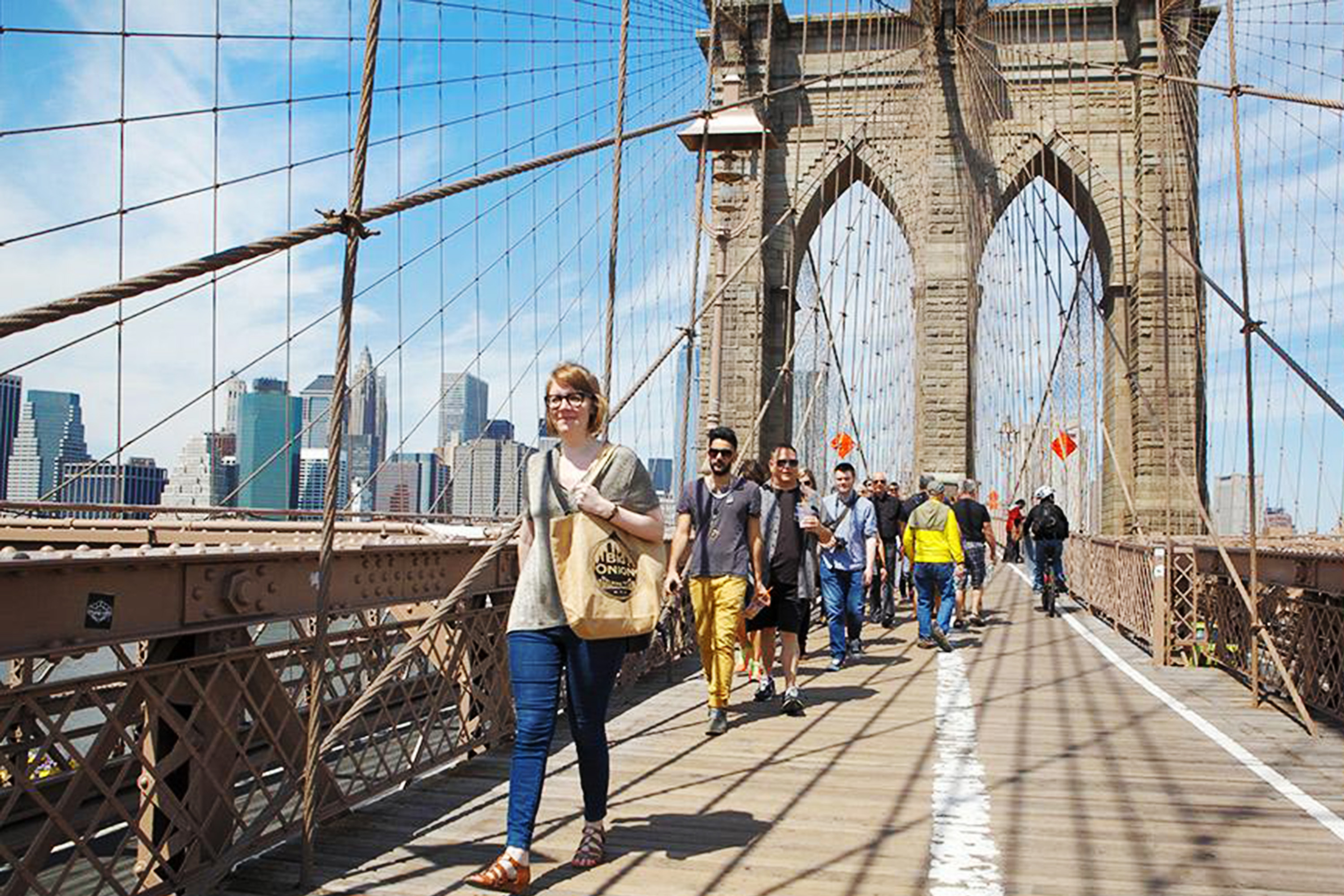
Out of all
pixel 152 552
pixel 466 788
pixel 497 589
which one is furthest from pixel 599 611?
pixel 497 589

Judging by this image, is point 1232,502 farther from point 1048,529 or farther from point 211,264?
point 211,264

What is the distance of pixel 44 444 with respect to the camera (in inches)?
387

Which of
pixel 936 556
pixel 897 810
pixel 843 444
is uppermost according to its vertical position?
pixel 843 444

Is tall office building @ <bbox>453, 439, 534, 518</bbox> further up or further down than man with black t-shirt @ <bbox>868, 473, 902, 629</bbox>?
further up

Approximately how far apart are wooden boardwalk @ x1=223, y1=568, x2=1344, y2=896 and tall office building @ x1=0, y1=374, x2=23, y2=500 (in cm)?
483

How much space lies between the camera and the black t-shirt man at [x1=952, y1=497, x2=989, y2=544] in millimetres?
10109

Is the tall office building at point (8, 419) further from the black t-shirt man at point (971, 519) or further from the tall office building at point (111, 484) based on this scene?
the black t-shirt man at point (971, 519)

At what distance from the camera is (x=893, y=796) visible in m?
3.96

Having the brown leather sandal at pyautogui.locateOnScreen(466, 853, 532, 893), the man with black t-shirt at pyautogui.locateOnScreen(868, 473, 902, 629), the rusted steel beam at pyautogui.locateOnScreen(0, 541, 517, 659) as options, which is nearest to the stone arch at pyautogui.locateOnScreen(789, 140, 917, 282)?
the man with black t-shirt at pyautogui.locateOnScreen(868, 473, 902, 629)

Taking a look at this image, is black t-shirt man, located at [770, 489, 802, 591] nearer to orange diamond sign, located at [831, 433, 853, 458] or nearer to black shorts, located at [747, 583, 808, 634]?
black shorts, located at [747, 583, 808, 634]

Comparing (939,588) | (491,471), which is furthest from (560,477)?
(491,471)

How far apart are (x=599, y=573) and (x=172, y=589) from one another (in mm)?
1007

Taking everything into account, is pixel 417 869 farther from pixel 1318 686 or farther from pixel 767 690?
pixel 1318 686

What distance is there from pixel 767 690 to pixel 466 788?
7.85 feet
